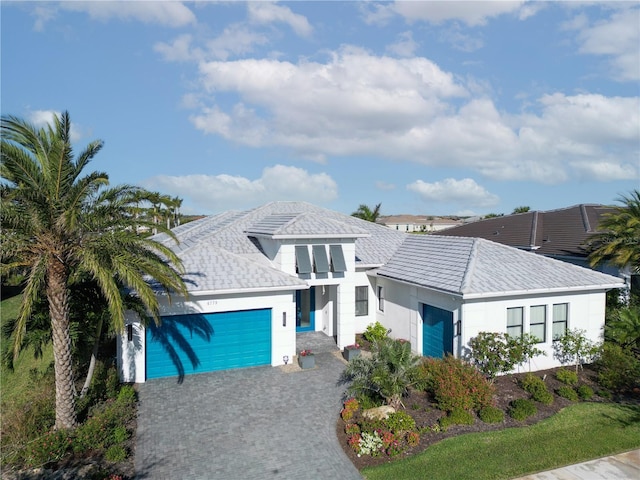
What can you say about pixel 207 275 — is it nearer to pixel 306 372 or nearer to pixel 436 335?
pixel 306 372

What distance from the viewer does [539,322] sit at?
19219 millimetres

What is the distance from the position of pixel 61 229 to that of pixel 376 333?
15.9m

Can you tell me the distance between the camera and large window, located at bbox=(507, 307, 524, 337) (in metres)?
18.7

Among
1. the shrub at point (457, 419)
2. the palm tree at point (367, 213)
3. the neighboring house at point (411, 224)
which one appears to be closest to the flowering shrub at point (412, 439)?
the shrub at point (457, 419)

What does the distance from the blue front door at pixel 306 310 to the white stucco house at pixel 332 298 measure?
275mm

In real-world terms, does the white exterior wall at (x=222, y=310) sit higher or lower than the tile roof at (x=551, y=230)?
lower

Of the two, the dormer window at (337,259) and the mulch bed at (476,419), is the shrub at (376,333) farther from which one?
Result: the mulch bed at (476,419)

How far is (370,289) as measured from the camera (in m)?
25.3

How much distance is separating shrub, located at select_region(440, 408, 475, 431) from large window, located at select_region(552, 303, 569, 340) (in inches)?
301

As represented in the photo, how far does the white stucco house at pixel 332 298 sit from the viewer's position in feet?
59.4

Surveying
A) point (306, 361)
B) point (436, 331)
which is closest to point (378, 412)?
point (306, 361)

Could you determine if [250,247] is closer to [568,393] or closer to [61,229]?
[61,229]

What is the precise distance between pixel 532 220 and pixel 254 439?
103 feet

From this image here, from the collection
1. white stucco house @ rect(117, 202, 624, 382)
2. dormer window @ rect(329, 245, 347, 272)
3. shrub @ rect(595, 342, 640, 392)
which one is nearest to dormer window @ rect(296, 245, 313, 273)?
white stucco house @ rect(117, 202, 624, 382)
